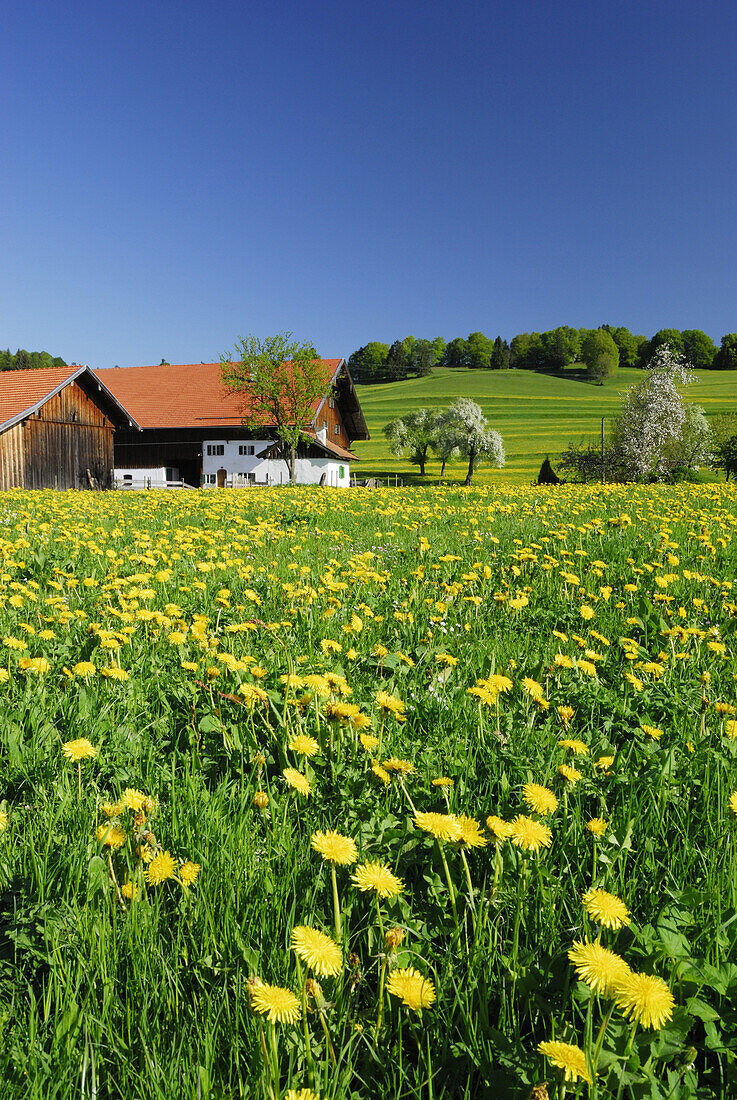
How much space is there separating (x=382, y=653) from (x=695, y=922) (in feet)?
4.88

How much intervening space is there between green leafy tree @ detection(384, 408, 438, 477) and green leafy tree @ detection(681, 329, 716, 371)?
2586 inches

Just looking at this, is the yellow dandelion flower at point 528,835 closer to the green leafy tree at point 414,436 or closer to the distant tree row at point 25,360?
the green leafy tree at point 414,436

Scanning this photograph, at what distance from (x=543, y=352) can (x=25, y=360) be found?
95463 mm

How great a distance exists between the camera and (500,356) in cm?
12781

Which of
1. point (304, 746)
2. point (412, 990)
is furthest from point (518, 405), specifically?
point (412, 990)

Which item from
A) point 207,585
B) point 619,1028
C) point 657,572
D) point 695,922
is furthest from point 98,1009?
point 657,572

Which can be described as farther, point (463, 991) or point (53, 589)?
point (53, 589)

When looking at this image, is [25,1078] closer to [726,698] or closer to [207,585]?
[726,698]

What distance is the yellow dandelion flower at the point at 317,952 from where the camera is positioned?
40.1 inches

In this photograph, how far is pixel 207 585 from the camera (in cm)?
441

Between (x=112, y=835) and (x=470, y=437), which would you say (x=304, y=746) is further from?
(x=470, y=437)

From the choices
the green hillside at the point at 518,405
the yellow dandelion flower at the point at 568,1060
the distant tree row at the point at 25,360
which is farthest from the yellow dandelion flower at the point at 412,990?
the distant tree row at the point at 25,360

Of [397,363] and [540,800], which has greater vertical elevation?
[397,363]

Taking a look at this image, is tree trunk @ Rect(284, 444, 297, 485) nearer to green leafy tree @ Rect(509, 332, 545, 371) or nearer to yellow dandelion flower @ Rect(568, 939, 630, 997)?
yellow dandelion flower @ Rect(568, 939, 630, 997)
